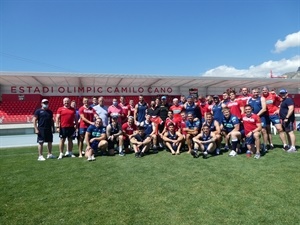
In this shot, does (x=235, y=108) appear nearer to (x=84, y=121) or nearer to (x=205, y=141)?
(x=205, y=141)

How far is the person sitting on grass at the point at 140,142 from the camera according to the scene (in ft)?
22.2

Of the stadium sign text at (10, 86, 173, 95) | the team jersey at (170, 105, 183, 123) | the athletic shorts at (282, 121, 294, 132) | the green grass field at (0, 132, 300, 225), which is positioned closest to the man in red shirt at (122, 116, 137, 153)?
the team jersey at (170, 105, 183, 123)

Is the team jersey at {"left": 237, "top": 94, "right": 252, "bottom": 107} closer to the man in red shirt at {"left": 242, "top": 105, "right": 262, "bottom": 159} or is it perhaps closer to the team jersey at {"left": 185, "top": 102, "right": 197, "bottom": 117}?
the man in red shirt at {"left": 242, "top": 105, "right": 262, "bottom": 159}

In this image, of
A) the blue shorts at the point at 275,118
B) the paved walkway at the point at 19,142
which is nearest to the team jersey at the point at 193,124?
the blue shorts at the point at 275,118

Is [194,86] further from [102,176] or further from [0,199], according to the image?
[0,199]

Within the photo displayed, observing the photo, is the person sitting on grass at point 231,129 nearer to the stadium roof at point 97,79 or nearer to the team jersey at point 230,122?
the team jersey at point 230,122

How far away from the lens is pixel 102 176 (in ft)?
15.9

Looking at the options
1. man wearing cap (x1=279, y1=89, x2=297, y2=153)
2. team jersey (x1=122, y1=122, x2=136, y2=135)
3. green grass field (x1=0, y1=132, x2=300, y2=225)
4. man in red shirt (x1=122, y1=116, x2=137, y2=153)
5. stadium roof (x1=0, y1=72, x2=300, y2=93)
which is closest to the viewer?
green grass field (x1=0, y1=132, x2=300, y2=225)

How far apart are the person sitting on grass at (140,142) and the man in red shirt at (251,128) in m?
2.56

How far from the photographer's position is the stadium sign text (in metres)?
19.8

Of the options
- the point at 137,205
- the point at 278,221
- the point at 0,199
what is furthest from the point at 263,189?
the point at 0,199

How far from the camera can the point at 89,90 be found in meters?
20.9

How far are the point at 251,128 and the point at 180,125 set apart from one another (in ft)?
6.68

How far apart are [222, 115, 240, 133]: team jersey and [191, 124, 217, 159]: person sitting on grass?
46cm
